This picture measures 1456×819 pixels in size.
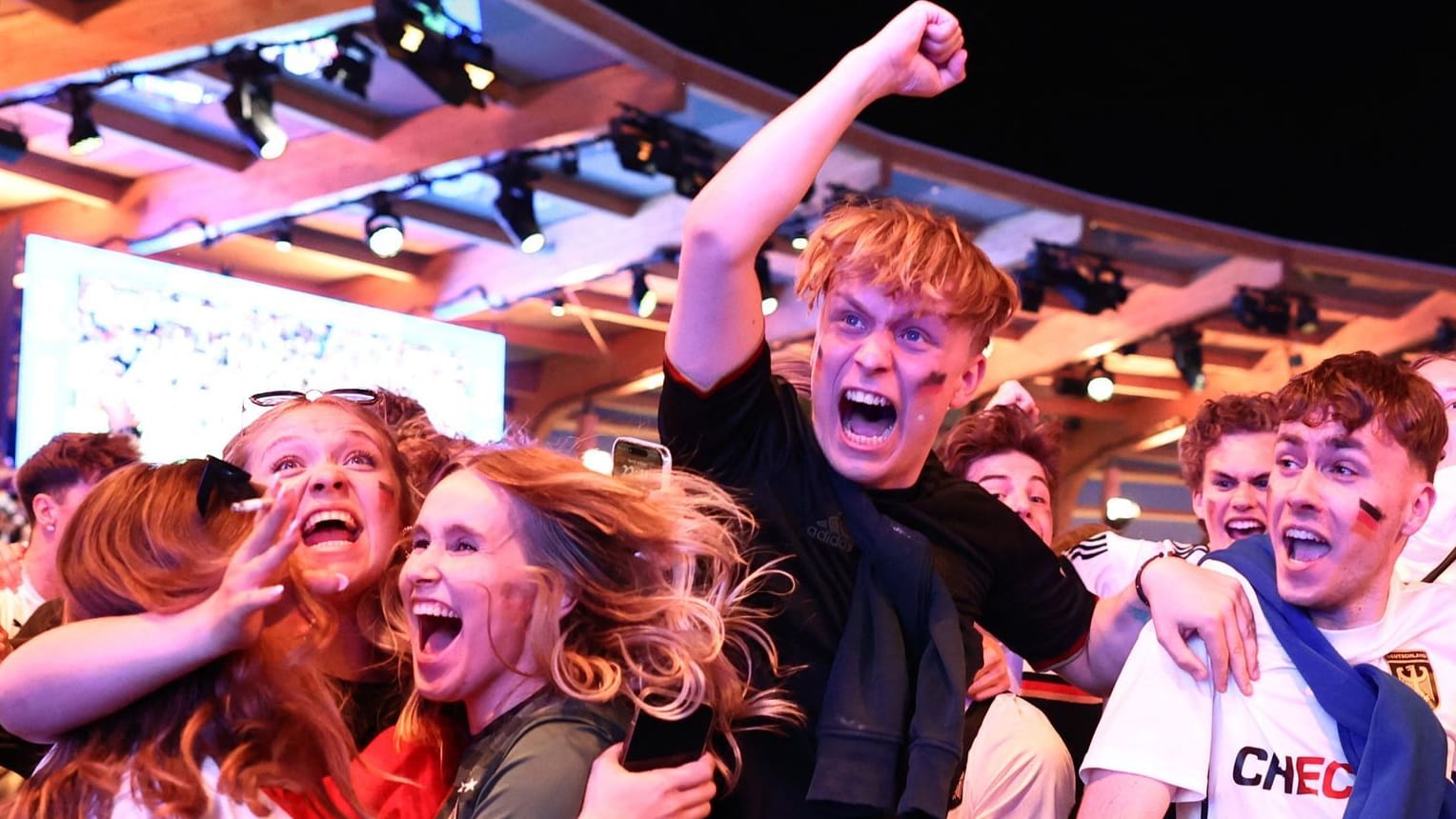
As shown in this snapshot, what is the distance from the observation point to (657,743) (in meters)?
1.77

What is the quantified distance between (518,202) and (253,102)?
57.7 inches

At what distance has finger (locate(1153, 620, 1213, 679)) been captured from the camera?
6.85 feet

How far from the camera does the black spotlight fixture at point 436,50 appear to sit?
224 inches

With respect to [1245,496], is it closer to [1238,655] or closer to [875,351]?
[1238,655]

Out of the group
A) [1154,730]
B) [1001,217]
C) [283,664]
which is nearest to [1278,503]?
[1154,730]

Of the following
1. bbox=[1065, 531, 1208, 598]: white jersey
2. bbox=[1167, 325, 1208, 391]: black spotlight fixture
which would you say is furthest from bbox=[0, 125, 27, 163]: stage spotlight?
bbox=[1167, 325, 1208, 391]: black spotlight fixture

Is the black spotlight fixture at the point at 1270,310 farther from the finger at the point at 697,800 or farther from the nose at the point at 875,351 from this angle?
the finger at the point at 697,800

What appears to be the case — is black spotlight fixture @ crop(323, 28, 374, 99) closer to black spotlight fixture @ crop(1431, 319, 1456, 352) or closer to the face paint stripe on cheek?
the face paint stripe on cheek

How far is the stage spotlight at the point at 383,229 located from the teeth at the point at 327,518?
16.7 feet

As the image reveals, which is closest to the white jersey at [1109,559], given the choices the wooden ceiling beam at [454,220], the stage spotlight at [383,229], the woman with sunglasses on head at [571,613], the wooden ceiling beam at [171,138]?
the woman with sunglasses on head at [571,613]

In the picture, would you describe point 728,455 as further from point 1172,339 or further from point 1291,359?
point 1291,359

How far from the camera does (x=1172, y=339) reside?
9969 millimetres

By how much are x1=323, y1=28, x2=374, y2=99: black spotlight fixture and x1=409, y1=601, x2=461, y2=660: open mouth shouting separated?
14.5 ft

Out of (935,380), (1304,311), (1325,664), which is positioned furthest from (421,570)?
(1304,311)
